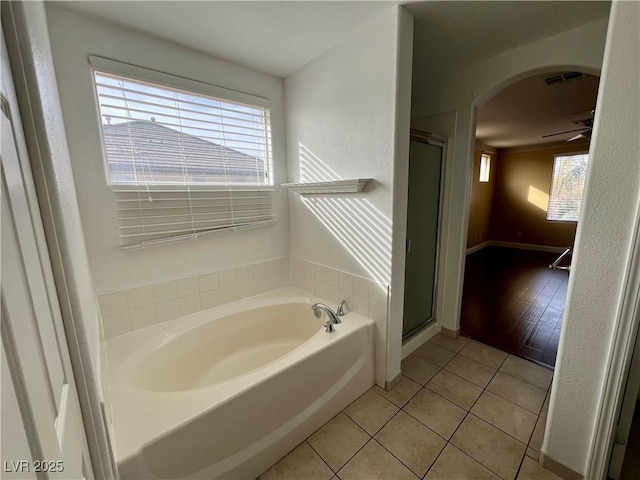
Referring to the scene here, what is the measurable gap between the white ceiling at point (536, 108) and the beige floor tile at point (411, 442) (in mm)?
2969

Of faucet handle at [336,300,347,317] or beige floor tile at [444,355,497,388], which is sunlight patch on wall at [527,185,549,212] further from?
faucet handle at [336,300,347,317]

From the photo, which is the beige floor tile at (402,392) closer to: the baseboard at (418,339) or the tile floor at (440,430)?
the tile floor at (440,430)

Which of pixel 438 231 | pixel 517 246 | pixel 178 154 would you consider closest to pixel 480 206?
pixel 517 246

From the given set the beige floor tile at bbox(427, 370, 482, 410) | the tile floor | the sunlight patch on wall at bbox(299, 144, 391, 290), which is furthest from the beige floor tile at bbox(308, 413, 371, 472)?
the sunlight patch on wall at bbox(299, 144, 391, 290)

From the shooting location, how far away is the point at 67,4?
1379 mm

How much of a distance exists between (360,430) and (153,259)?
1.74 m

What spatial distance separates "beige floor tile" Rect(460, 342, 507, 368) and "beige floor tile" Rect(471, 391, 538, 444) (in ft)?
1.27

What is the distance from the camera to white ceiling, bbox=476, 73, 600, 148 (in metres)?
2.59

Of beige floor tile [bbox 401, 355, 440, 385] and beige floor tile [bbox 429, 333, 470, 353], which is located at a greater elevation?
beige floor tile [bbox 429, 333, 470, 353]

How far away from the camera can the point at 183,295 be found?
6.41 ft

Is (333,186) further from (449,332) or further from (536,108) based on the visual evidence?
(536,108)

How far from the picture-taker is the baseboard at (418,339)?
2225 mm

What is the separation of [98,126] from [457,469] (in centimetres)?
273

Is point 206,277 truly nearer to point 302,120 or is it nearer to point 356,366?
point 356,366
